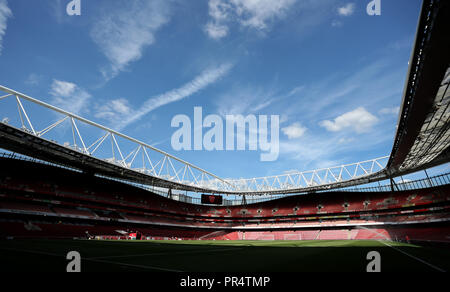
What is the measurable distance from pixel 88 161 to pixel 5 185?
13.7 meters

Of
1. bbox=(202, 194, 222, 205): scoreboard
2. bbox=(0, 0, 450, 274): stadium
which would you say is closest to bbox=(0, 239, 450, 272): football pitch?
bbox=(0, 0, 450, 274): stadium

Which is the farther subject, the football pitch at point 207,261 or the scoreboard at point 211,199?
the scoreboard at point 211,199

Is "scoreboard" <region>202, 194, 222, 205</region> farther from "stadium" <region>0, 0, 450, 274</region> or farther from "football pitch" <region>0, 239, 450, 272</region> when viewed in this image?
"football pitch" <region>0, 239, 450, 272</region>

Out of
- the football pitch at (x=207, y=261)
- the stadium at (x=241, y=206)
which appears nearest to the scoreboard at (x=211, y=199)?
the stadium at (x=241, y=206)

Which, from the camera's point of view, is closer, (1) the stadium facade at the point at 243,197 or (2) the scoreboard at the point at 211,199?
(1) the stadium facade at the point at 243,197

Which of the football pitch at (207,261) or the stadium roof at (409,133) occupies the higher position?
the stadium roof at (409,133)

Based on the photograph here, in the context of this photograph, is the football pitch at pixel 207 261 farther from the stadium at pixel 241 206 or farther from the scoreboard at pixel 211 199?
the scoreboard at pixel 211 199

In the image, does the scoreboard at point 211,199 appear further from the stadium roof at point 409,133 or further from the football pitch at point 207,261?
the football pitch at point 207,261

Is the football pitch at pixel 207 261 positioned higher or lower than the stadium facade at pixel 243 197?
lower

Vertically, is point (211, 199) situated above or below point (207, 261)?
above

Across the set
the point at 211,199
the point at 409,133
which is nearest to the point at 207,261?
the point at 409,133

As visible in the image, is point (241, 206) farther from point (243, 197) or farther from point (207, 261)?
point (207, 261)

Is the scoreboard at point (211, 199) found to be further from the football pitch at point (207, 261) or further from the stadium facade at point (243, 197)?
the football pitch at point (207, 261)
